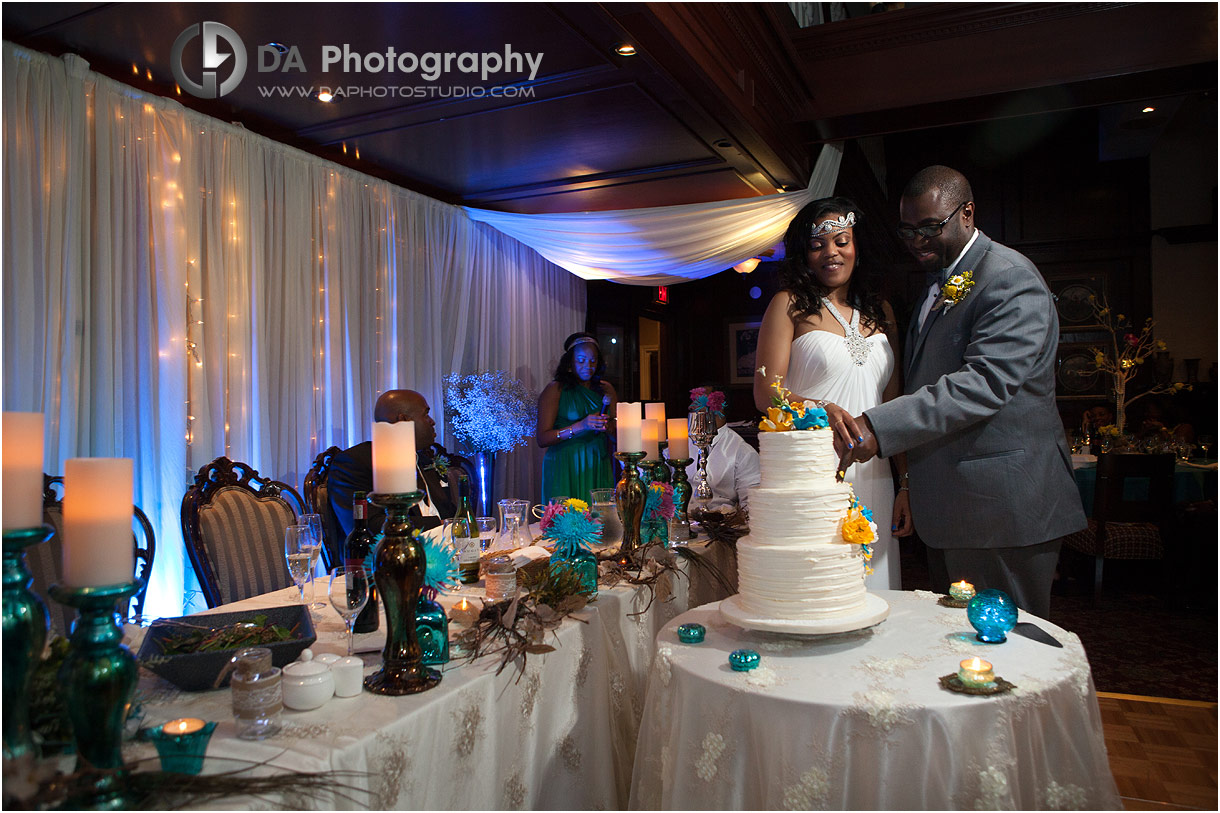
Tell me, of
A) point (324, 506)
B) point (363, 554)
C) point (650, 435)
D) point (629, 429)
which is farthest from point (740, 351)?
point (363, 554)

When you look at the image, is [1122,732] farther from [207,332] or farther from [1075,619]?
[207,332]

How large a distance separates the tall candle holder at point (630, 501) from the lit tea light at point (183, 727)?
64.7 inches

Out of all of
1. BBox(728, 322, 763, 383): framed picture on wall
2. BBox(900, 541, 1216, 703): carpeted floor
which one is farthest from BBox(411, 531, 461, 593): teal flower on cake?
BBox(728, 322, 763, 383): framed picture on wall

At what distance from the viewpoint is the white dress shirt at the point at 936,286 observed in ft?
8.59

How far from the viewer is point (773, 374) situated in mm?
3137

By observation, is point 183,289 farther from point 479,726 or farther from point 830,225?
point 479,726

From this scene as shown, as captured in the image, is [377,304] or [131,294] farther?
[377,304]

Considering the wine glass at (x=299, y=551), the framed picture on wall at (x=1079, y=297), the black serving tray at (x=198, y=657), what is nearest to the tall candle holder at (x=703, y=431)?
the wine glass at (x=299, y=551)

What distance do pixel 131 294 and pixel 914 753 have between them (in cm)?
407

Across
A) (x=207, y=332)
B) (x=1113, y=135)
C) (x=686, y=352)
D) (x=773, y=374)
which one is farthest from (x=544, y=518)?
(x=1113, y=135)

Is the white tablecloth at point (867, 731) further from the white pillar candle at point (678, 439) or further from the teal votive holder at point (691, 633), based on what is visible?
the white pillar candle at point (678, 439)

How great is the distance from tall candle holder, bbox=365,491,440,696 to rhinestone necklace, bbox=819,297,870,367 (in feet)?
6.64

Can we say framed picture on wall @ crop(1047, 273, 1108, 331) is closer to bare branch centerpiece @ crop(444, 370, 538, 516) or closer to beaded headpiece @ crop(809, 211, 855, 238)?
bare branch centerpiece @ crop(444, 370, 538, 516)

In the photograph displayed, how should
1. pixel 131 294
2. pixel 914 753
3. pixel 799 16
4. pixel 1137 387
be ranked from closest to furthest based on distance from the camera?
1. pixel 914 753
2. pixel 131 294
3. pixel 799 16
4. pixel 1137 387
